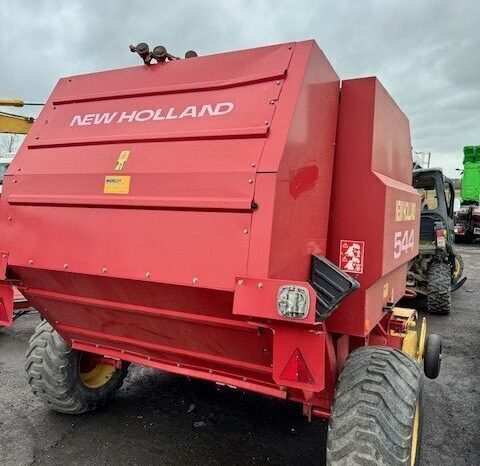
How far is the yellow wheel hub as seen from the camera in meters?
3.40

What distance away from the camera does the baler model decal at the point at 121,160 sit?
236 cm

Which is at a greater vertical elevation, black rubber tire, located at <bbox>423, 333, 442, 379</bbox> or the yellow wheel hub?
black rubber tire, located at <bbox>423, 333, 442, 379</bbox>

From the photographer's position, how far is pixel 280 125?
2.05m

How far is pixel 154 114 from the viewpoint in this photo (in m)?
2.46

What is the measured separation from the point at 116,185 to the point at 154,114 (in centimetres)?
43

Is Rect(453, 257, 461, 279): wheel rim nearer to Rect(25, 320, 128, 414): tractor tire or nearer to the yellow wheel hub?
the yellow wheel hub

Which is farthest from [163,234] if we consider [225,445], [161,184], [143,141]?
[225,445]

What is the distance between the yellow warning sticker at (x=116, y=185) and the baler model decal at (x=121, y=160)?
0.05 meters

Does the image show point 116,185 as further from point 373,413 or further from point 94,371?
point 94,371

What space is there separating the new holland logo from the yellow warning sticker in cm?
36

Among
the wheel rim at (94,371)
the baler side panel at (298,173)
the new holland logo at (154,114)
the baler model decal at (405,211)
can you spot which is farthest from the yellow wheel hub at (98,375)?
the baler model decal at (405,211)

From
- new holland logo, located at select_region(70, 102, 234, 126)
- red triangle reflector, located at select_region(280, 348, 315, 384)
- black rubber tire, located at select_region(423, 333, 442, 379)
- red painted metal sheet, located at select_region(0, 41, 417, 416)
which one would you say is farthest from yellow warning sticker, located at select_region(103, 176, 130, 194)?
black rubber tire, located at select_region(423, 333, 442, 379)

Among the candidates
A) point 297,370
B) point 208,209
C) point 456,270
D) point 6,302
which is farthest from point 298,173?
point 456,270

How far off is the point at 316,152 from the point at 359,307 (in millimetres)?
791
